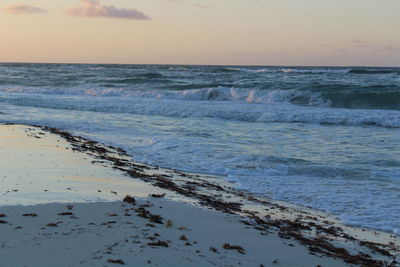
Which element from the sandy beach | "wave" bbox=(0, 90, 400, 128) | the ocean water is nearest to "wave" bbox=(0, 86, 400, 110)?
the ocean water

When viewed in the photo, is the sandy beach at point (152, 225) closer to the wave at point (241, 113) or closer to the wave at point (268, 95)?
the wave at point (241, 113)

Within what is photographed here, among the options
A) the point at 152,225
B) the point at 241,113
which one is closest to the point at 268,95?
the point at 241,113

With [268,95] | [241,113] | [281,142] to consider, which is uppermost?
[268,95]

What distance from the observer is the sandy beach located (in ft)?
11.5

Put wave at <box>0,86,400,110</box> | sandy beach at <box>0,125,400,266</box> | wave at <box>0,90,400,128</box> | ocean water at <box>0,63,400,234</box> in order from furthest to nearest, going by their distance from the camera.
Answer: wave at <box>0,86,400,110</box> → wave at <box>0,90,400,128</box> → ocean water at <box>0,63,400,234</box> → sandy beach at <box>0,125,400,266</box>

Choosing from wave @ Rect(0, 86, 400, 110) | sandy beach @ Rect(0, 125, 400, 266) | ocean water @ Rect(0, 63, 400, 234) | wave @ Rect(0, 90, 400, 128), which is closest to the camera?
sandy beach @ Rect(0, 125, 400, 266)

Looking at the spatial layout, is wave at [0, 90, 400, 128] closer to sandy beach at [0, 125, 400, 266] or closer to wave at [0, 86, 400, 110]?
wave at [0, 86, 400, 110]

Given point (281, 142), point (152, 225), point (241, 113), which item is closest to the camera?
point (152, 225)

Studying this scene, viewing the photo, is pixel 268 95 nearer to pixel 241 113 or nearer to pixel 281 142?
pixel 241 113

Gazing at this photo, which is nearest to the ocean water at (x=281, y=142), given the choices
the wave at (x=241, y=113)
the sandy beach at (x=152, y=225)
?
the wave at (x=241, y=113)

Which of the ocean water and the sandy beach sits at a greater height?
the sandy beach

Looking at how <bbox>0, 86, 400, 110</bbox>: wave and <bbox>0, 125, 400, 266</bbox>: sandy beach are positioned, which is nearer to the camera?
<bbox>0, 125, 400, 266</bbox>: sandy beach

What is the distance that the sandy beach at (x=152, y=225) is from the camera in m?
3.52

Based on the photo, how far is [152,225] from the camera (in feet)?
13.9
